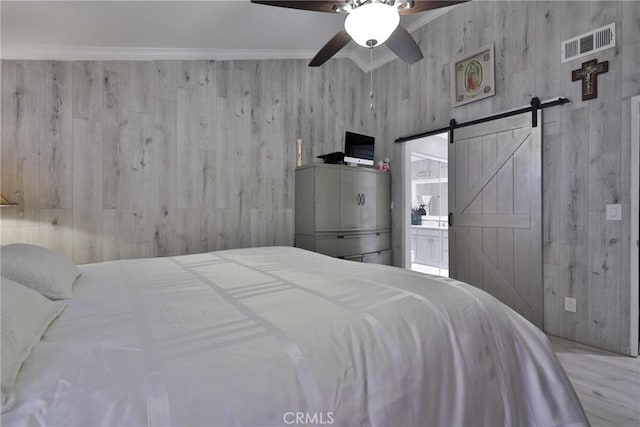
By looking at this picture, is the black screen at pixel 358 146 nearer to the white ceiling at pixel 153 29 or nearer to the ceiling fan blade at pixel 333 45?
the white ceiling at pixel 153 29

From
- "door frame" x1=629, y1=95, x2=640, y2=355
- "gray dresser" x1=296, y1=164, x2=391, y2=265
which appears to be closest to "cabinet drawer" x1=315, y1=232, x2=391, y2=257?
"gray dresser" x1=296, y1=164, x2=391, y2=265

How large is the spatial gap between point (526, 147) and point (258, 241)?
279 centimetres

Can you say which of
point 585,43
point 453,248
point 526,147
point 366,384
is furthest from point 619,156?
point 366,384

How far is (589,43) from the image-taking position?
2365 millimetres

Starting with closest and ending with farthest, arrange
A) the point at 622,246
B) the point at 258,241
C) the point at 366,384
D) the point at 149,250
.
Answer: the point at 366,384 < the point at 622,246 < the point at 149,250 < the point at 258,241

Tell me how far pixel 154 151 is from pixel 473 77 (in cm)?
326

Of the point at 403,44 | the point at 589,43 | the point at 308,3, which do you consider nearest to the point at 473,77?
the point at 589,43

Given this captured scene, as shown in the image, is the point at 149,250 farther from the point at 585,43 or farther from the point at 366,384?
the point at 585,43

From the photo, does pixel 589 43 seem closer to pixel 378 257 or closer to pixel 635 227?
pixel 635 227

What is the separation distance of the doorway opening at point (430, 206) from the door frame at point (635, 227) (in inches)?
104

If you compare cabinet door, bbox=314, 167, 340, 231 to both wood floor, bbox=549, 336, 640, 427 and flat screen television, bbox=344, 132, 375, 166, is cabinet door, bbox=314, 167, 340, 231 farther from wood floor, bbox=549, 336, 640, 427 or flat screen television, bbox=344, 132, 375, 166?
wood floor, bbox=549, 336, 640, 427

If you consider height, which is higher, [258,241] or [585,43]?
[585,43]

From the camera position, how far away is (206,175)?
316 centimetres

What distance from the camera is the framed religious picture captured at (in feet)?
9.76
